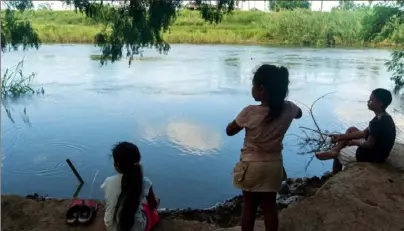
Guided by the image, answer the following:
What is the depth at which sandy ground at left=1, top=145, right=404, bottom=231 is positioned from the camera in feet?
8.37

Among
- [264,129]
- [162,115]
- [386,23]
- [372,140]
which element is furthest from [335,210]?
[162,115]

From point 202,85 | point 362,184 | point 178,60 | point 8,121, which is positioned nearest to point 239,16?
point 178,60

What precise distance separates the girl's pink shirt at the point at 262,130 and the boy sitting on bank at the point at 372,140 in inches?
50.2

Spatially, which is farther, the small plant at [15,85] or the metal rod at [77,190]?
the small plant at [15,85]

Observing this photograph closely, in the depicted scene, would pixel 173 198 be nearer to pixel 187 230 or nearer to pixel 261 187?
pixel 187 230

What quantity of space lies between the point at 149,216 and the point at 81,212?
0.67 metres

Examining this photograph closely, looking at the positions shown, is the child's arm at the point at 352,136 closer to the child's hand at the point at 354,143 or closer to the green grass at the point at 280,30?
the child's hand at the point at 354,143

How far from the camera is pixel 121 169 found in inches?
79.1

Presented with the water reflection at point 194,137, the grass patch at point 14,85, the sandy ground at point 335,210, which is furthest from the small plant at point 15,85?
the sandy ground at point 335,210

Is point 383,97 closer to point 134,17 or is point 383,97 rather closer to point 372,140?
point 372,140

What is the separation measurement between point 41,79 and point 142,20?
927 centimetres

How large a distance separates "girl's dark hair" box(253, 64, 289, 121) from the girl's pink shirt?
0.12ft

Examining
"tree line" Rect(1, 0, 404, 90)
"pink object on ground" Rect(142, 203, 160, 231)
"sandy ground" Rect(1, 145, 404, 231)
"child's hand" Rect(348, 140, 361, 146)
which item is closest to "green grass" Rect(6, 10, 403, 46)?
"tree line" Rect(1, 0, 404, 90)

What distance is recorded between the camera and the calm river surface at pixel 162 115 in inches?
231
